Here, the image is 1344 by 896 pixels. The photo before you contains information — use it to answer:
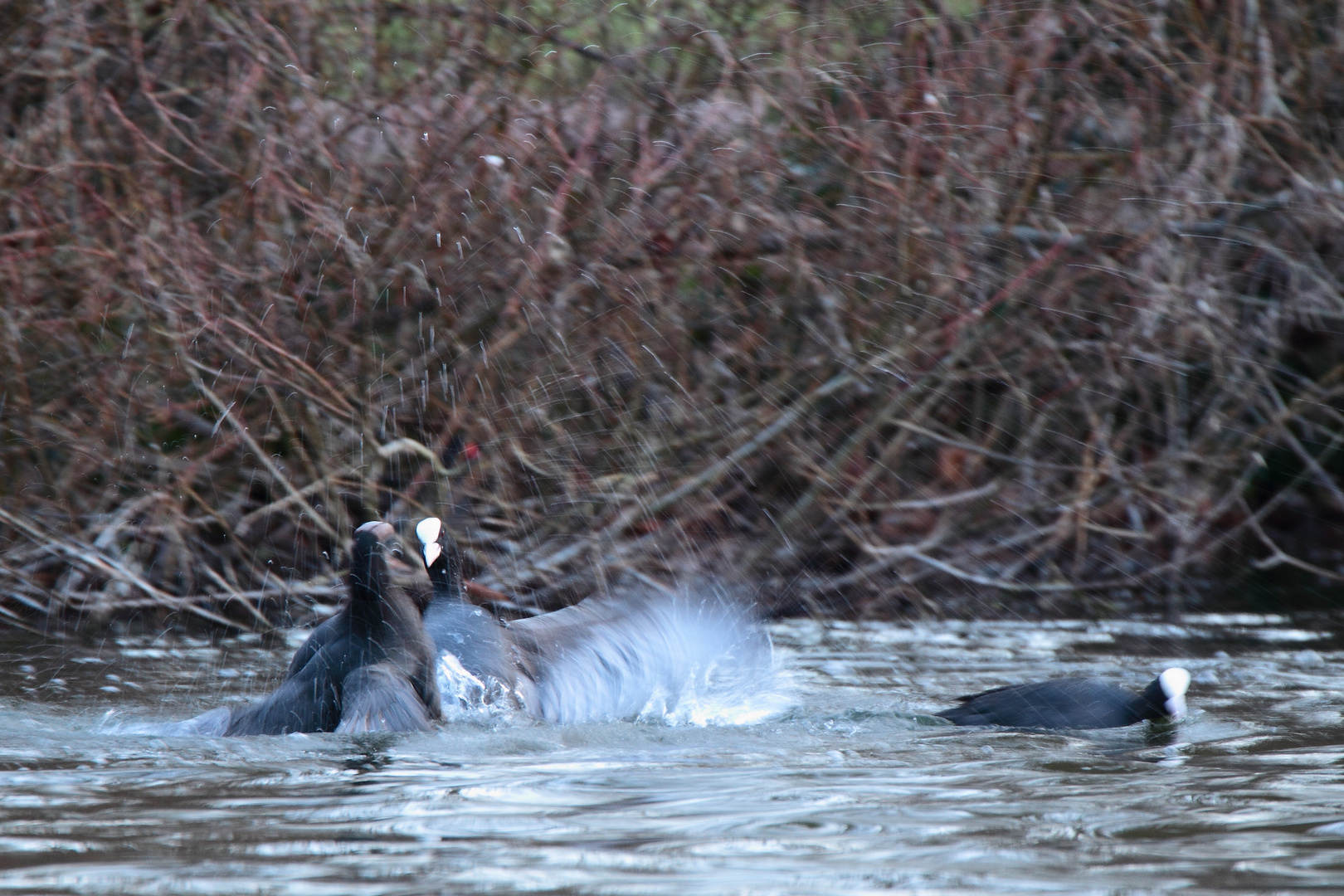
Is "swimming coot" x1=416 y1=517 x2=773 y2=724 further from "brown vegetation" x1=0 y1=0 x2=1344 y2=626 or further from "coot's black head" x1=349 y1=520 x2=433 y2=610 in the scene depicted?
"brown vegetation" x1=0 y1=0 x2=1344 y2=626

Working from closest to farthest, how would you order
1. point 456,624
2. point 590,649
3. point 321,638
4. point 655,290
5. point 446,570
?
point 321,638, point 456,624, point 590,649, point 446,570, point 655,290

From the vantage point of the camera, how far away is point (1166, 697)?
4.66 metres

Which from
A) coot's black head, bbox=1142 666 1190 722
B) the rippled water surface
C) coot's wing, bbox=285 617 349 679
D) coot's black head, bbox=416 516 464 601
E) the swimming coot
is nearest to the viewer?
the rippled water surface

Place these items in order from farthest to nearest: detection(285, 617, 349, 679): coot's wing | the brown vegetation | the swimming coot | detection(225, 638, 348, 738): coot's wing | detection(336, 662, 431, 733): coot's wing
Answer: the brown vegetation, the swimming coot, detection(285, 617, 349, 679): coot's wing, detection(225, 638, 348, 738): coot's wing, detection(336, 662, 431, 733): coot's wing

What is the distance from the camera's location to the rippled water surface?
9.57ft

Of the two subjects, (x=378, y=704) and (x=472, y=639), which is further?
(x=472, y=639)

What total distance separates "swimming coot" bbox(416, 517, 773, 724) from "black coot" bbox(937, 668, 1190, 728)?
1.05 m

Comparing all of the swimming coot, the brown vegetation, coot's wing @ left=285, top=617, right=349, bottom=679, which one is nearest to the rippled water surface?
the swimming coot

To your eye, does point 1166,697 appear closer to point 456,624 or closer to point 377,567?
point 456,624

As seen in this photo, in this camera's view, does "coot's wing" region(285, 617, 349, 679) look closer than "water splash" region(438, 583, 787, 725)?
Yes

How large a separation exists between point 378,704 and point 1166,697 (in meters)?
2.47

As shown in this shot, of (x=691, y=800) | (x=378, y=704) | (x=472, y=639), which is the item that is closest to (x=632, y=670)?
(x=472, y=639)

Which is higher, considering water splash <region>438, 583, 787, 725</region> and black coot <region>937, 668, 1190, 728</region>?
water splash <region>438, 583, 787, 725</region>

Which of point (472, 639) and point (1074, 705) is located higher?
point (472, 639)
